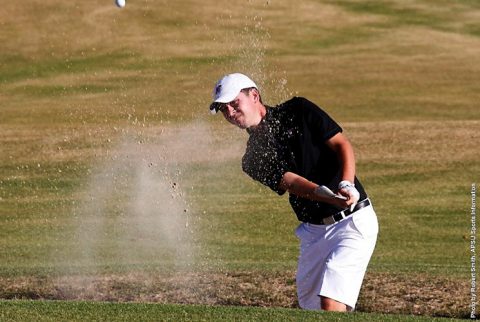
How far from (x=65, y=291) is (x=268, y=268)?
6.94ft

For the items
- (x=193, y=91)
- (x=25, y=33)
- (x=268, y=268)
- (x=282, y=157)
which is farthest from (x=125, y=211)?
(x=25, y=33)

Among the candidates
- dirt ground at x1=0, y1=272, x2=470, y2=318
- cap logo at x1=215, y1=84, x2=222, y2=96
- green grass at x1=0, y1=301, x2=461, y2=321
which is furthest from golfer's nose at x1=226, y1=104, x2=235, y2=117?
dirt ground at x1=0, y1=272, x2=470, y2=318

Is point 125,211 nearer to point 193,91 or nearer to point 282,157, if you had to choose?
point 282,157

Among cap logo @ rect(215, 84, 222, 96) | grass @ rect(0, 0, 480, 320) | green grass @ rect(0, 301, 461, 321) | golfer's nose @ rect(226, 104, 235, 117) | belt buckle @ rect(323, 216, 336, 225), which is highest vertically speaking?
cap logo @ rect(215, 84, 222, 96)

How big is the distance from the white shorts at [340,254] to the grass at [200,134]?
0.52 m

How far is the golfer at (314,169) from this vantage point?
7.17m

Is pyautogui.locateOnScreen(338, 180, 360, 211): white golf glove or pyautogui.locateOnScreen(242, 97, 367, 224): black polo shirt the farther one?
pyautogui.locateOnScreen(242, 97, 367, 224): black polo shirt

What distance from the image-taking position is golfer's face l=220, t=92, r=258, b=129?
282 inches

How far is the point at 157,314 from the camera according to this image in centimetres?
712

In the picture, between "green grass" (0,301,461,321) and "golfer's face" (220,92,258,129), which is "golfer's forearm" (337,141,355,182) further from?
"green grass" (0,301,461,321)

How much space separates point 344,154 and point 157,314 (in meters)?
1.55

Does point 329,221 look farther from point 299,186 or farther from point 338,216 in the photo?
point 299,186

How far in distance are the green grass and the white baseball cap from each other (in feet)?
4.29

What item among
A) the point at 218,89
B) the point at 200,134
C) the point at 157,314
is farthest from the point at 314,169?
the point at 200,134
